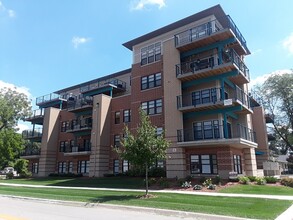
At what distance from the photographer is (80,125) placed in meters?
36.1

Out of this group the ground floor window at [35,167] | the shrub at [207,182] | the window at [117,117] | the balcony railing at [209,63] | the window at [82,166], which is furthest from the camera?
the ground floor window at [35,167]

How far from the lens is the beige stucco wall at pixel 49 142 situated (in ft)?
127

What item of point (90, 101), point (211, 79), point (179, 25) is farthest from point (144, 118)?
point (90, 101)

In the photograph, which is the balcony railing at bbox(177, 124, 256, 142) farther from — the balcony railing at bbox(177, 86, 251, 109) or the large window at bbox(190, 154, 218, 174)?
the balcony railing at bbox(177, 86, 251, 109)

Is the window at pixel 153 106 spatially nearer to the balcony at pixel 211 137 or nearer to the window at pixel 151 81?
the window at pixel 151 81

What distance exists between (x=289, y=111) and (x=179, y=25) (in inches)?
1235

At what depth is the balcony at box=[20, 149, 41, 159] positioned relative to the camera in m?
40.6

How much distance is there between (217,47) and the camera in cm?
2448

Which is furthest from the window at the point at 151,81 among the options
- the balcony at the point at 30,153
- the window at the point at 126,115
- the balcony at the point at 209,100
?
the balcony at the point at 30,153

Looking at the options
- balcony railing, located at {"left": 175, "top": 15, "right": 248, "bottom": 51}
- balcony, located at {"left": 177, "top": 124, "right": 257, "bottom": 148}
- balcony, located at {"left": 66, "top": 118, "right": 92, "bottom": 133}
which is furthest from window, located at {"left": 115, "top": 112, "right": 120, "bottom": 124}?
balcony railing, located at {"left": 175, "top": 15, "right": 248, "bottom": 51}

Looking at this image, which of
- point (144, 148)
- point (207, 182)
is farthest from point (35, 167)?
point (144, 148)

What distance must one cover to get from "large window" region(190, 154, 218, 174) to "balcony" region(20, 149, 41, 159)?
88.1ft

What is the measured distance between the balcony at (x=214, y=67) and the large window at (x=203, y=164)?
25.1 ft

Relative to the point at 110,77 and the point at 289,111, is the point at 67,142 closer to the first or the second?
the point at 110,77
